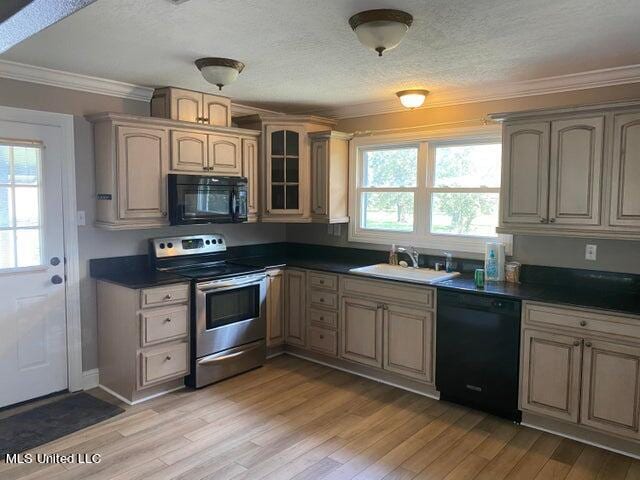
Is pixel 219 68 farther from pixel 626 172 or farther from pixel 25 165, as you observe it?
pixel 626 172

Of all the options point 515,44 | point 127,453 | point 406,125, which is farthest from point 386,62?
point 127,453

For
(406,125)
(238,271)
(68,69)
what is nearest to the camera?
(68,69)

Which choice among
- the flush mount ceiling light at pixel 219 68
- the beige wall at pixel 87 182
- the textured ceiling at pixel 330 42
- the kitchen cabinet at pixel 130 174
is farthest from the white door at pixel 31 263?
the flush mount ceiling light at pixel 219 68

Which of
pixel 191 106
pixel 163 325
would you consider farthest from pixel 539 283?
pixel 191 106

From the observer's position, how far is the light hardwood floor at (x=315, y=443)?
2652mm

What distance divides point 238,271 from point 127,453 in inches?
64.0

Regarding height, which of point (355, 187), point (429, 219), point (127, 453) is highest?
point (355, 187)

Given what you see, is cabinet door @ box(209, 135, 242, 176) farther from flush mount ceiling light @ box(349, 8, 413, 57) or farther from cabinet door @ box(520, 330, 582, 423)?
cabinet door @ box(520, 330, 582, 423)

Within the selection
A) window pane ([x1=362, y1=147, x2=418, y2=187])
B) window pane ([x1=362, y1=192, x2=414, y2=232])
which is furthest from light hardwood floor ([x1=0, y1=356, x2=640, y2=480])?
window pane ([x1=362, y1=147, x2=418, y2=187])

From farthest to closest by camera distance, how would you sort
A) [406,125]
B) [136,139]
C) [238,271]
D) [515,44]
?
[406,125] < [238,271] < [136,139] < [515,44]

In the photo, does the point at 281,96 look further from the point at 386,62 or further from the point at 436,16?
the point at 436,16

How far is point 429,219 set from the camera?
4242mm

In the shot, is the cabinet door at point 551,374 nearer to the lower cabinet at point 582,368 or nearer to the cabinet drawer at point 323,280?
the lower cabinet at point 582,368

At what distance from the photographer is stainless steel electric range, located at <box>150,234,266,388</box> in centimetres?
373
